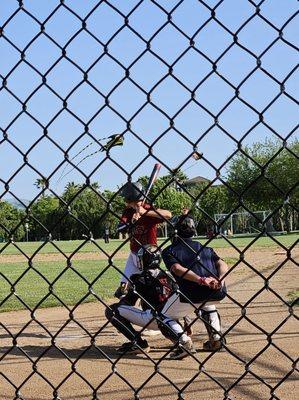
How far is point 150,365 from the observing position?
6172mm

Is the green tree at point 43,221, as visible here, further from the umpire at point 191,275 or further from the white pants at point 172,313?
the white pants at point 172,313

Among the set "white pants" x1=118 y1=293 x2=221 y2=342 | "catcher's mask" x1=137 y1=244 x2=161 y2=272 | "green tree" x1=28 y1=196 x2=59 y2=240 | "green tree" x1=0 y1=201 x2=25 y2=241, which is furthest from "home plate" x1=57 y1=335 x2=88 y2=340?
"green tree" x1=28 y1=196 x2=59 y2=240

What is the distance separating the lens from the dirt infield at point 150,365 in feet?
12.7

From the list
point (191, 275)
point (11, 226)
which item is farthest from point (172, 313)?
point (11, 226)

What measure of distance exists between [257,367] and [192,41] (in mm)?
3812

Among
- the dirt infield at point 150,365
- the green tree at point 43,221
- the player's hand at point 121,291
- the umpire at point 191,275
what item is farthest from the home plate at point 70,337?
the green tree at point 43,221

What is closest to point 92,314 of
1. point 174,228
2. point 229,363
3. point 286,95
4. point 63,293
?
point 63,293

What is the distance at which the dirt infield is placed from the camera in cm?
387

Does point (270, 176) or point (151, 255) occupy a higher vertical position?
point (270, 176)

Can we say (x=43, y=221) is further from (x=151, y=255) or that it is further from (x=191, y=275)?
(x=151, y=255)

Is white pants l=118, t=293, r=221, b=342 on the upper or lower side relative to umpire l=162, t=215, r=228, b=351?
lower

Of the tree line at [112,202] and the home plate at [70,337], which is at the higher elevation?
the tree line at [112,202]

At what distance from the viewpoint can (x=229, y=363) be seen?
603 centimetres

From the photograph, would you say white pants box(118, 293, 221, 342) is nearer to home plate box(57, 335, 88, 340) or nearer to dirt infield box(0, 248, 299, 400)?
dirt infield box(0, 248, 299, 400)
